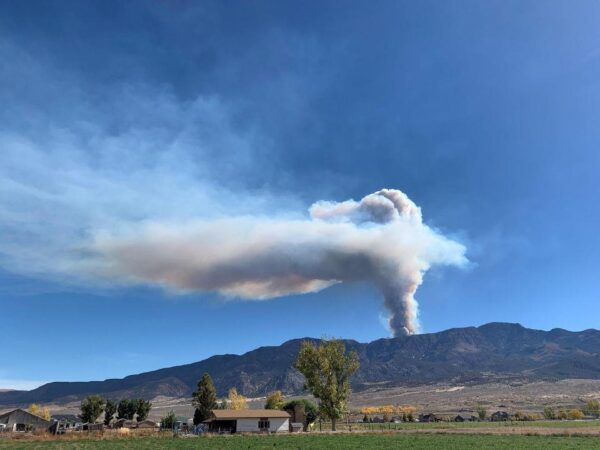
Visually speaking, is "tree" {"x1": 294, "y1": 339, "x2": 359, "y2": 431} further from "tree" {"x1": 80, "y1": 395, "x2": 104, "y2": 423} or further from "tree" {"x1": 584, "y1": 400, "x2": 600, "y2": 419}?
"tree" {"x1": 584, "y1": 400, "x2": 600, "y2": 419}

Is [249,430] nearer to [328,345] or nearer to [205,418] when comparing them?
[205,418]

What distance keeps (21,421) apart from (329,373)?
56308 millimetres

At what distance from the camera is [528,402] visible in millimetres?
179750

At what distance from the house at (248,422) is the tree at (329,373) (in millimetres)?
7465

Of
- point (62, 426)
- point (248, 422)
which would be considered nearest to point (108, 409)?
point (62, 426)

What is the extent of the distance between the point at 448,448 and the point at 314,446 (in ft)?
39.1

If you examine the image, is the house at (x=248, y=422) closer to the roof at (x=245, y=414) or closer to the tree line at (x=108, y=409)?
the roof at (x=245, y=414)

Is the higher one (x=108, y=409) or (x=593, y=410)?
(x=108, y=409)

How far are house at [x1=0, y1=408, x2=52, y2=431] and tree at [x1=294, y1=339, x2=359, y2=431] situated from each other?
1849 inches

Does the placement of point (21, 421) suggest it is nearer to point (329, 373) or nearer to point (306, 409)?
point (306, 409)

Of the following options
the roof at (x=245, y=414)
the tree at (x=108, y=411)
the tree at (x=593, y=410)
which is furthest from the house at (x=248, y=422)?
the tree at (x=593, y=410)

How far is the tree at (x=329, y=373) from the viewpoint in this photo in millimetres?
77625

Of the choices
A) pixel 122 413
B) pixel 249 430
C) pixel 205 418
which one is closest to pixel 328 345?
pixel 249 430

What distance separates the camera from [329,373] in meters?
78.2
